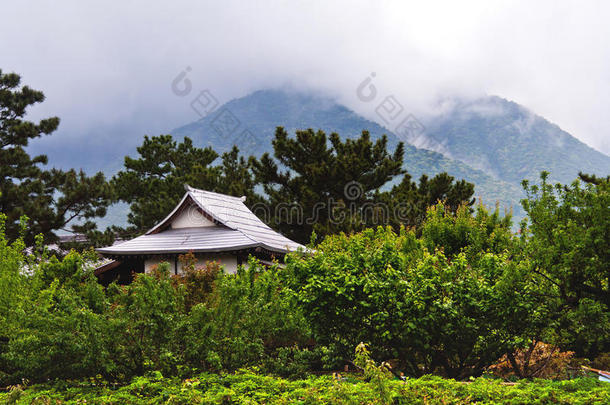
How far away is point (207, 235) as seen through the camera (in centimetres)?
1948

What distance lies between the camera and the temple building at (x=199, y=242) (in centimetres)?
1817

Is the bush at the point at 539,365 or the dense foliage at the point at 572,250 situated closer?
the dense foliage at the point at 572,250

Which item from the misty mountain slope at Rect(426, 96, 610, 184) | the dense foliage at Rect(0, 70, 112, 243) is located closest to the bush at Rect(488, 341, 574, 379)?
the dense foliage at Rect(0, 70, 112, 243)

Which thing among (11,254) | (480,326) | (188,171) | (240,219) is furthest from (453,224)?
(188,171)

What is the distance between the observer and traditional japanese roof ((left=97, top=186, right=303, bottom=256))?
59.3 feet

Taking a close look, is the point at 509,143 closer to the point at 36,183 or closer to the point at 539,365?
the point at 36,183

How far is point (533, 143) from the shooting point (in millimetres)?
141750

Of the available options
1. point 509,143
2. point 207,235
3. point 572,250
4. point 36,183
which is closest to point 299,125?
point 509,143

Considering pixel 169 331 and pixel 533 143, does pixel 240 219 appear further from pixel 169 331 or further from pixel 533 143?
pixel 533 143

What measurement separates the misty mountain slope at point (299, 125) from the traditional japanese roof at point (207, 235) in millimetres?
65709

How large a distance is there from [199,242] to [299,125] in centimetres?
12448

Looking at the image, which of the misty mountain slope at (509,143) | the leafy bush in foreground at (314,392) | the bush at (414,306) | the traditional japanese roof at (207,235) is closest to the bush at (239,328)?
the bush at (414,306)

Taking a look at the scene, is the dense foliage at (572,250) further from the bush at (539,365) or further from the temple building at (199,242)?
the temple building at (199,242)

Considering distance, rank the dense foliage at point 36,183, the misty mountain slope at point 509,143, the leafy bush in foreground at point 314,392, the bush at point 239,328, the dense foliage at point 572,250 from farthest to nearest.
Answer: the misty mountain slope at point 509,143 → the dense foliage at point 36,183 → the bush at point 239,328 → the dense foliage at point 572,250 → the leafy bush in foreground at point 314,392
